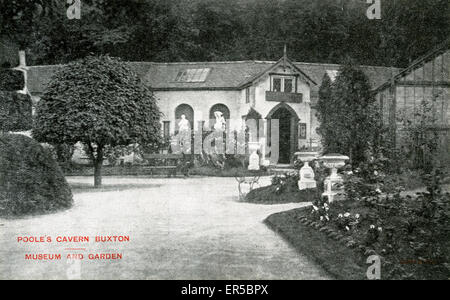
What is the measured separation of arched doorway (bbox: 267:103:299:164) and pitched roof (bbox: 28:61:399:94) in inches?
100

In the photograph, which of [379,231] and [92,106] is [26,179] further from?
[379,231]

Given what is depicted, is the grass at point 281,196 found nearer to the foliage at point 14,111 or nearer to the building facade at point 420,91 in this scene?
the building facade at point 420,91

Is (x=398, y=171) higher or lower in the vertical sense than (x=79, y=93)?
lower

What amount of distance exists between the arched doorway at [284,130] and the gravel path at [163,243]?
17.3 m

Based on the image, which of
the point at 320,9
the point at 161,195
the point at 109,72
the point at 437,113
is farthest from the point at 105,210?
the point at 437,113

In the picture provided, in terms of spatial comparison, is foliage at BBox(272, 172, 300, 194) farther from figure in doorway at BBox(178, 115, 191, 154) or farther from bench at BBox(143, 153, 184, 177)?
figure in doorway at BBox(178, 115, 191, 154)

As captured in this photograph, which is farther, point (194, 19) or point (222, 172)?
point (222, 172)

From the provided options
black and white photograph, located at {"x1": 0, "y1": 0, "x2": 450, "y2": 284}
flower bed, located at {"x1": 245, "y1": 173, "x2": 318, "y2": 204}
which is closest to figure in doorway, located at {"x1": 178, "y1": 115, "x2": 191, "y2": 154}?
black and white photograph, located at {"x1": 0, "y1": 0, "x2": 450, "y2": 284}

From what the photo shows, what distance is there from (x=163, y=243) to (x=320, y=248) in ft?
7.39

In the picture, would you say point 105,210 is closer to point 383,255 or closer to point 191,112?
point 383,255

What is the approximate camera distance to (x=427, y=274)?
543cm

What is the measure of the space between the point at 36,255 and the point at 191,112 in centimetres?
2606

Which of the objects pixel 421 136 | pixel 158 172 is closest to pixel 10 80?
pixel 421 136

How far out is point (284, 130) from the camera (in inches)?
1192
